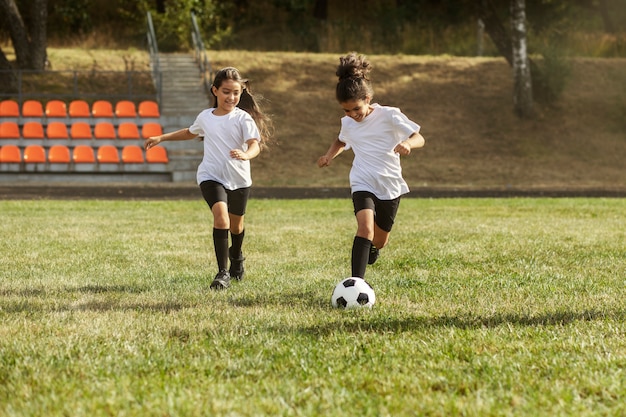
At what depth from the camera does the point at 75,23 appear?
132 ft

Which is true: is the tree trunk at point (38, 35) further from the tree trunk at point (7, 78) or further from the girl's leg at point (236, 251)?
the girl's leg at point (236, 251)

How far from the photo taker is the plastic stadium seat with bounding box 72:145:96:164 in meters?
25.1

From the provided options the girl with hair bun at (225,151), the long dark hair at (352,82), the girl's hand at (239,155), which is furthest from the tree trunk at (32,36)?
the long dark hair at (352,82)

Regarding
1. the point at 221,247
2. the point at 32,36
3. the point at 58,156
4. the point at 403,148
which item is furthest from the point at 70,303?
the point at 32,36

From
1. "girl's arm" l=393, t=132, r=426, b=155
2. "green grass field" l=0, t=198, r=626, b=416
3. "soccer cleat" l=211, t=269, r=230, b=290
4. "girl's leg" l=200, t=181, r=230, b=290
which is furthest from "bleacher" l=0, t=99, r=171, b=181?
"girl's arm" l=393, t=132, r=426, b=155

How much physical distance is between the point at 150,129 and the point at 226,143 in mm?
19090

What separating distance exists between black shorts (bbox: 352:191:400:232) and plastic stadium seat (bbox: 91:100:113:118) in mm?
20532

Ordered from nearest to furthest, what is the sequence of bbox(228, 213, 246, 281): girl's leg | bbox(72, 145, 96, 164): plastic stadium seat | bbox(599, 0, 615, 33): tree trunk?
bbox(228, 213, 246, 281): girl's leg
bbox(72, 145, 96, 164): plastic stadium seat
bbox(599, 0, 615, 33): tree trunk

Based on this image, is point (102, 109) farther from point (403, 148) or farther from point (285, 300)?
point (403, 148)

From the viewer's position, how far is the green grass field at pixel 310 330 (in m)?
3.85

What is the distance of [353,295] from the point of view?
6148 millimetres

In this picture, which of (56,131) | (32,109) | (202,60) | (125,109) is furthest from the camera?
(202,60)

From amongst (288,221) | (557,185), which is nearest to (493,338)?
(288,221)

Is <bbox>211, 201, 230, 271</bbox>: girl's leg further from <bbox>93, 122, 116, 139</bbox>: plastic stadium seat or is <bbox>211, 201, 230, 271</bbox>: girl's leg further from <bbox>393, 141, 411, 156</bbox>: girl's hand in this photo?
<bbox>93, 122, 116, 139</bbox>: plastic stadium seat
